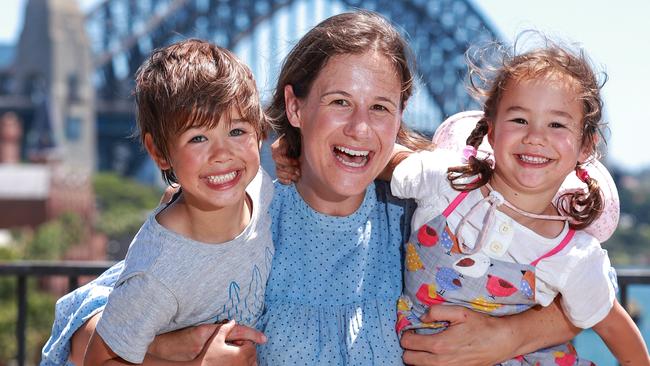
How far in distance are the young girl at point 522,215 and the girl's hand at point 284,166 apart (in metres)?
0.22

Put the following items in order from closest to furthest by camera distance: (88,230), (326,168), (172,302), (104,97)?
(172,302) < (326,168) < (88,230) < (104,97)

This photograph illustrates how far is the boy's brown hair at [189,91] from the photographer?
1769 millimetres

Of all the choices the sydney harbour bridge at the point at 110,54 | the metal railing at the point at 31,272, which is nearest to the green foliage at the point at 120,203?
the sydney harbour bridge at the point at 110,54

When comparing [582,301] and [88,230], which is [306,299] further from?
[88,230]

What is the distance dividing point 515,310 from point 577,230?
0.67ft

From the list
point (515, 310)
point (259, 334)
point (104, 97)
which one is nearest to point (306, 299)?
point (259, 334)

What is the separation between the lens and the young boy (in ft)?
5.81

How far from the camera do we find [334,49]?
1.94 metres

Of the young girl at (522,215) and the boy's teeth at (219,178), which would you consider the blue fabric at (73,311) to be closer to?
the boy's teeth at (219,178)

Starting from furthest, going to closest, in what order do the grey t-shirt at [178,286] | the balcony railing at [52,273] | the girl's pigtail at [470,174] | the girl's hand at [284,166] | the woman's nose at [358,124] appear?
the balcony railing at [52,273] < the girl's hand at [284,166] < the girl's pigtail at [470,174] < the woman's nose at [358,124] < the grey t-shirt at [178,286]

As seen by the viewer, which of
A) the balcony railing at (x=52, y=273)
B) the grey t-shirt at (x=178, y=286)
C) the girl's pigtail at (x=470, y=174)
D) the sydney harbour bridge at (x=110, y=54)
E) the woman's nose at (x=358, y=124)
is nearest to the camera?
the grey t-shirt at (x=178, y=286)

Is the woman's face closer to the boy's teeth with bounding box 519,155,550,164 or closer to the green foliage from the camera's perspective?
the boy's teeth with bounding box 519,155,550,164

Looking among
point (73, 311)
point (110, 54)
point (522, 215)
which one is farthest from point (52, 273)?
point (110, 54)

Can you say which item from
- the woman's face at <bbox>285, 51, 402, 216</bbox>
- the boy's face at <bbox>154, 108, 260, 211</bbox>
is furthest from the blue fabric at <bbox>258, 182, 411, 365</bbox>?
the boy's face at <bbox>154, 108, 260, 211</bbox>
